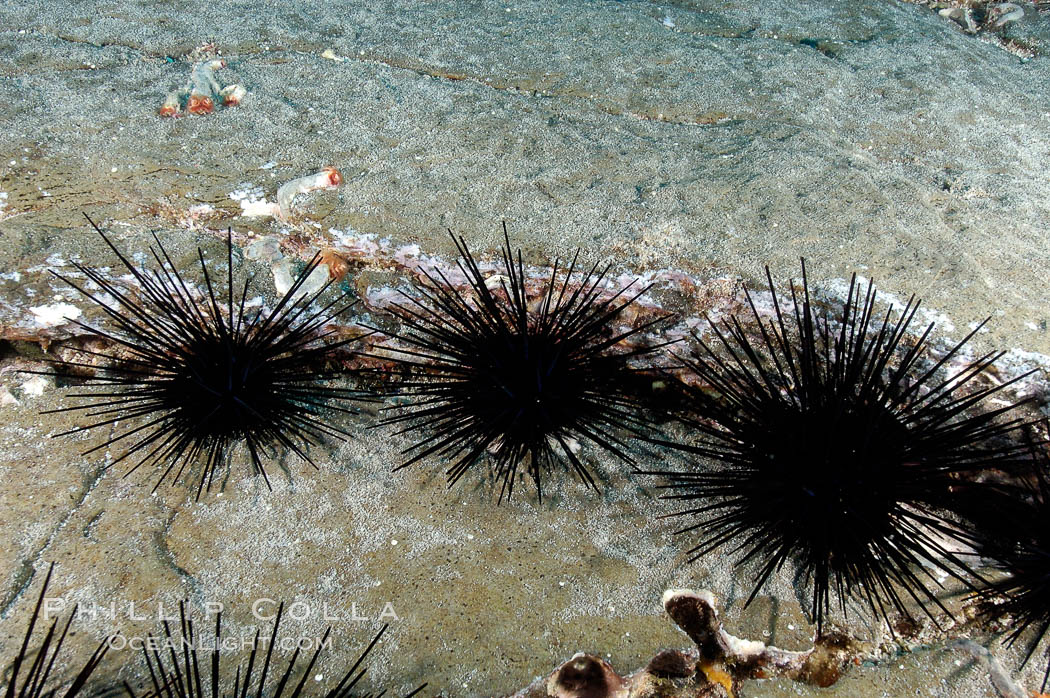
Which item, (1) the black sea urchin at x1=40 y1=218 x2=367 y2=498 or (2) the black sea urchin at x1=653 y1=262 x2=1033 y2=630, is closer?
(2) the black sea urchin at x1=653 y1=262 x2=1033 y2=630

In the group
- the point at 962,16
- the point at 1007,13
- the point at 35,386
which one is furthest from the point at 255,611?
the point at 962,16

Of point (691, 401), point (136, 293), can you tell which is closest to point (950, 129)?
point (691, 401)

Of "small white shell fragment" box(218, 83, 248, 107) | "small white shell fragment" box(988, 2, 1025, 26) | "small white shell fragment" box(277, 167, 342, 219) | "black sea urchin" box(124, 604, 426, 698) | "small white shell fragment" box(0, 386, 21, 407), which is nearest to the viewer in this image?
"black sea urchin" box(124, 604, 426, 698)

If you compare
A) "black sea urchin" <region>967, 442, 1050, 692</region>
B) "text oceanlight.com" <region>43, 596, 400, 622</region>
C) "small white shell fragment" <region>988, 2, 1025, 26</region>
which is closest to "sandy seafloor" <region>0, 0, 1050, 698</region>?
"text oceanlight.com" <region>43, 596, 400, 622</region>

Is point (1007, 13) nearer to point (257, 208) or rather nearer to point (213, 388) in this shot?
point (257, 208)

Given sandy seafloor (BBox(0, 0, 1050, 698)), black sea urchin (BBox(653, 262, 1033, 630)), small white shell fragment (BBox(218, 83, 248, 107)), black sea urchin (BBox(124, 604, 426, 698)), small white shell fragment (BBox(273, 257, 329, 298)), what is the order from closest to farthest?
black sea urchin (BBox(124, 604, 426, 698))
black sea urchin (BBox(653, 262, 1033, 630))
sandy seafloor (BBox(0, 0, 1050, 698))
small white shell fragment (BBox(273, 257, 329, 298))
small white shell fragment (BBox(218, 83, 248, 107))

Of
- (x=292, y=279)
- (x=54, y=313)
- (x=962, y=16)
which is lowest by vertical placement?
(x=54, y=313)

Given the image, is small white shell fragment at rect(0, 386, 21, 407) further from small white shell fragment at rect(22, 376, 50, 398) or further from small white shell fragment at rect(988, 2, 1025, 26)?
small white shell fragment at rect(988, 2, 1025, 26)
